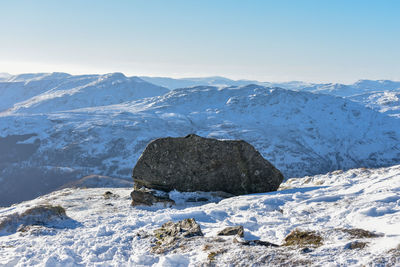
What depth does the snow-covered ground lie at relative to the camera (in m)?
6.98

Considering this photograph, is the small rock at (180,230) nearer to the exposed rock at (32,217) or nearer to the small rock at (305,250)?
the small rock at (305,250)

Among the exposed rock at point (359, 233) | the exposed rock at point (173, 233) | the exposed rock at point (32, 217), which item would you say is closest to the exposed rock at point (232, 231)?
the exposed rock at point (173, 233)

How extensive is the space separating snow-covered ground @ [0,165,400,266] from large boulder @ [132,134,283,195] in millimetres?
2649

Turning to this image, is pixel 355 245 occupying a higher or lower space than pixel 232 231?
higher

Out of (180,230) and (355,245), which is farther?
(180,230)

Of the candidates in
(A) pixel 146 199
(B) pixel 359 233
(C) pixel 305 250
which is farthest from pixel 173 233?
(A) pixel 146 199

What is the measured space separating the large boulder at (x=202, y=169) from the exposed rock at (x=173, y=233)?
26.8 feet

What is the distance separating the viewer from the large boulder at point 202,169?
18750 mm

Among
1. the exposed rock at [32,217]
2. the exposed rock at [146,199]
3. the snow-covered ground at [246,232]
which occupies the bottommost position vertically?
the exposed rock at [146,199]

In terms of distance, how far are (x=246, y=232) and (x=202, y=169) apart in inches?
351

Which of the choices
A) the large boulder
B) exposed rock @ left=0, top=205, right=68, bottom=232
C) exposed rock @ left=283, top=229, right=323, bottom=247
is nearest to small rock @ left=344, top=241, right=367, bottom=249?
→ exposed rock @ left=283, top=229, right=323, bottom=247

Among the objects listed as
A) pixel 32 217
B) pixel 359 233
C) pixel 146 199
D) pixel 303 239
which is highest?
pixel 359 233

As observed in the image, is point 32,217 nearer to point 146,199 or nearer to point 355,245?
point 146,199

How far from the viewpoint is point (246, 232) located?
10.2 m
